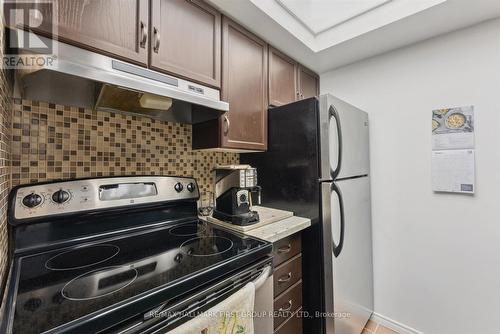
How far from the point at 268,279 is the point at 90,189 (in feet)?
2.98

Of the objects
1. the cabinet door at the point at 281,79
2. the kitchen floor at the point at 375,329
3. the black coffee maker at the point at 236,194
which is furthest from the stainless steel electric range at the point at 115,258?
the kitchen floor at the point at 375,329

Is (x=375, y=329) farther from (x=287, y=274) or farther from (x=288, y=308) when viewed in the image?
(x=287, y=274)

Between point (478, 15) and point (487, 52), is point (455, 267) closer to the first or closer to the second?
point (487, 52)

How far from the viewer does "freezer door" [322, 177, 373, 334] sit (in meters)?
1.30

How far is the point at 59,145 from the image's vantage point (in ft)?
3.18

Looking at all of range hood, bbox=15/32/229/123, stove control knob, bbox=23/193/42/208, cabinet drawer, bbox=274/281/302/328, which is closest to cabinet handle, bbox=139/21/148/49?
range hood, bbox=15/32/229/123

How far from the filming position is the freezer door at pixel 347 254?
4.26ft

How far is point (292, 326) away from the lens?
1244 mm

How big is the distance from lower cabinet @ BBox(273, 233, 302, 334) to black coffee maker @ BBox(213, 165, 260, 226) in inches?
8.8

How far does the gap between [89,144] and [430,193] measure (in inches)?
85.4

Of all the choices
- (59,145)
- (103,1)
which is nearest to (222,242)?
(59,145)

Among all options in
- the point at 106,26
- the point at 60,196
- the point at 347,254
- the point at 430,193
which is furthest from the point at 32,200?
the point at 430,193

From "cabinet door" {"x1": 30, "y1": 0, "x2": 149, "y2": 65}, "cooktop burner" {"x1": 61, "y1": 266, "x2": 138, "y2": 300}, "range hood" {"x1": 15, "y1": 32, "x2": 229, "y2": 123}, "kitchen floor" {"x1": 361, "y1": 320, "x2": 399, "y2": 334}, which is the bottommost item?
"kitchen floor" {"x1": 361, "y1": 320, "x2": 399, "y2": 334}

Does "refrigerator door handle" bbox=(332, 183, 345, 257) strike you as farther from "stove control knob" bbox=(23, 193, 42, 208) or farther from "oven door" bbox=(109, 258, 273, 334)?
"stove control knob" bbox=(23, 193, 42, 208)
